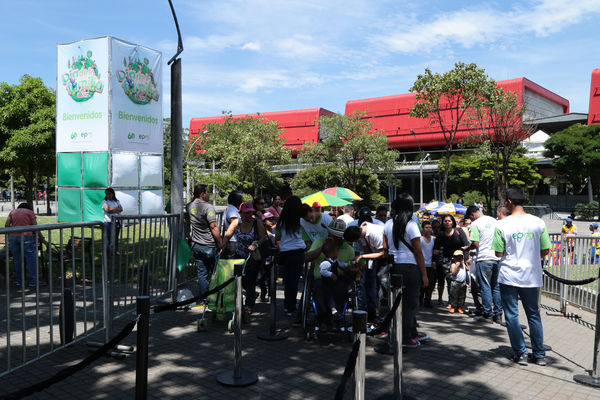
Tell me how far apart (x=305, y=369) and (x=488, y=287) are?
376cm

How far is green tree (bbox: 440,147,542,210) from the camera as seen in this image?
137ft

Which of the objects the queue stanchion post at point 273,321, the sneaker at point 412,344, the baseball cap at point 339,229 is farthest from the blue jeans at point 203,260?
the sneaker at point 412,344

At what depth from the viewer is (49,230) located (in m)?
4.63

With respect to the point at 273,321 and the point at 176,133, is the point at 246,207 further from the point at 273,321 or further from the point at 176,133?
the point at 176,133

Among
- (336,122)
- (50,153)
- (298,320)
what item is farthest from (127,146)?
(336,122)

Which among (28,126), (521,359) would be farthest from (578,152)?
(28,126)

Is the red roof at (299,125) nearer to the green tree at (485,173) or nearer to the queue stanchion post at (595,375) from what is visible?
the green tree at (485,173)

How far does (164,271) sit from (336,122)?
3476 cm

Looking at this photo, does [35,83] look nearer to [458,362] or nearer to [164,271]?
[164,271]

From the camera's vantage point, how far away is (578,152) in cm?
3847

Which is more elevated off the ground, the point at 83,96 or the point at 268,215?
the point at 83,96

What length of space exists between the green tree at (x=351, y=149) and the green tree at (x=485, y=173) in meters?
7.27

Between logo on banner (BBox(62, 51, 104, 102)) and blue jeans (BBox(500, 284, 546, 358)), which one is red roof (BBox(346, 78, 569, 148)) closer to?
logo on banner (BBox(62, 51, 104, 102))

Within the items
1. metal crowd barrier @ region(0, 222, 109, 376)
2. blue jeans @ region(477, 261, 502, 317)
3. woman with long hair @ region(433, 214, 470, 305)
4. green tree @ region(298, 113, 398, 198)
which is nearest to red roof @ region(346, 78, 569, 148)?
green tree @ region(298, 113, 398, 198)
